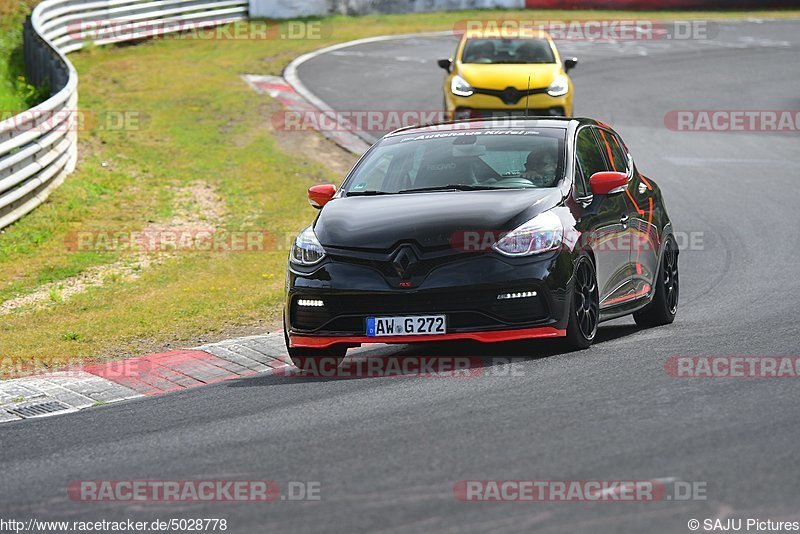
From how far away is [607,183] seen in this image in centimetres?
964

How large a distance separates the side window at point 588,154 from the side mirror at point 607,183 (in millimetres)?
270

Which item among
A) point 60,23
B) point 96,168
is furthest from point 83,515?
point 60,23

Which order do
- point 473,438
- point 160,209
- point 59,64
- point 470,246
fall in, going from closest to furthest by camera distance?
point 473,438
point 470,246
point 160,209
point 59,64

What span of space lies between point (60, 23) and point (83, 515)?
2560cm

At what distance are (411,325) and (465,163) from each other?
1701mm

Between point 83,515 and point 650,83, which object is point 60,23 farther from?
point 83,515

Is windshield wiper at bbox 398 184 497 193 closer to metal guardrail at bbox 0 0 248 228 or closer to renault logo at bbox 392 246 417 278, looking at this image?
renault logo at bbox 392 246 417 278

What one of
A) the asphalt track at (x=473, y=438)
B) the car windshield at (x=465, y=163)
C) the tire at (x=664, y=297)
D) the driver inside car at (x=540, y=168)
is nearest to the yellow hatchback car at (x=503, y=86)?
the asphalt track at (x=473, y=438)

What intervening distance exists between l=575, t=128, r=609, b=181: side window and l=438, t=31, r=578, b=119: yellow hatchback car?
400 inches

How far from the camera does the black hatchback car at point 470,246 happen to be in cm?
869

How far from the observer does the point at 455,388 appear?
7.98 m

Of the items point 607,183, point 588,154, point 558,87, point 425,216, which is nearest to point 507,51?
point 558,87

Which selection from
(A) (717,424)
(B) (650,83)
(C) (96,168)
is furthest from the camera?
(B) (650,83)

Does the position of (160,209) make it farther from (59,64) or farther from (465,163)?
(465,163)
